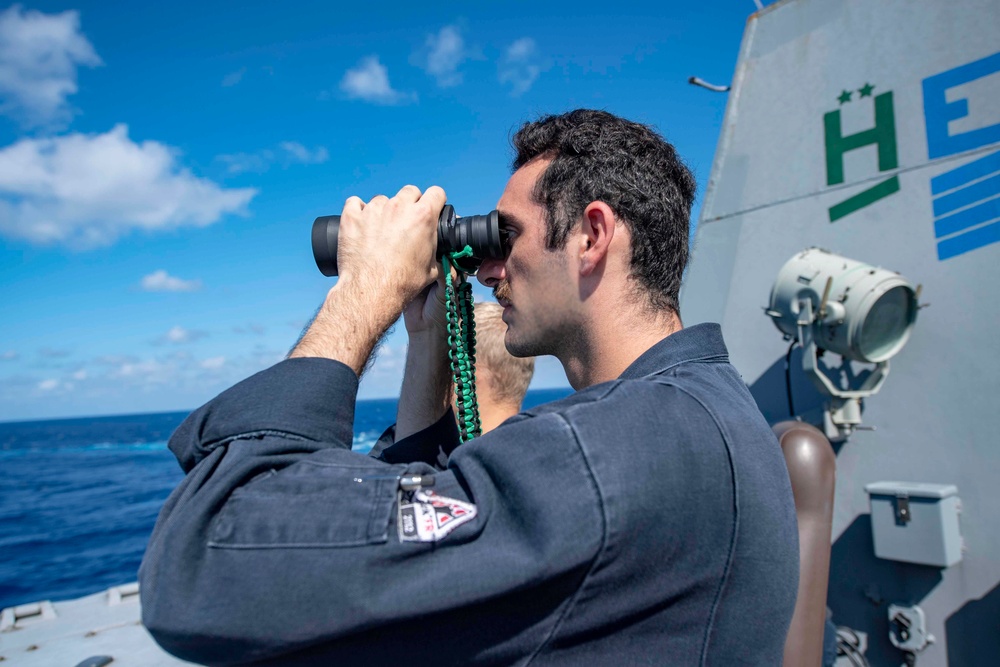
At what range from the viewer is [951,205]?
10.2ft

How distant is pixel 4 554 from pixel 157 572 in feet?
34.9

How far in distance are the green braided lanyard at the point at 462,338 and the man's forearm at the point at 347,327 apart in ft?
0.87

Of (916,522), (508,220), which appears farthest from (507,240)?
(916,522)

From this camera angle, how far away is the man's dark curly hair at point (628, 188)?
139 centimetres

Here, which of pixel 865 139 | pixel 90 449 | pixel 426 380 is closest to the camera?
pixel 426 380

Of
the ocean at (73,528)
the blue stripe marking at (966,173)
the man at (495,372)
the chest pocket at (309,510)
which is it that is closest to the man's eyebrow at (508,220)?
the chest pocket at (309,510)

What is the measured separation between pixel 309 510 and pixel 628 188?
93cm

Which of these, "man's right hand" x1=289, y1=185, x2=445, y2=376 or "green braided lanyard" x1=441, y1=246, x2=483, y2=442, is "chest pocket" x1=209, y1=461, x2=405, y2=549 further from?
"green braided lanyard" x1=441, y1=246, x2=483, y2=442

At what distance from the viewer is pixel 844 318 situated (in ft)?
9.69

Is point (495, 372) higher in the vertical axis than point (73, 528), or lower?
higher

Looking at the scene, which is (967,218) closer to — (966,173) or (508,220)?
(966,173)

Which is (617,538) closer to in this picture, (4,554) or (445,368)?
(445,368)

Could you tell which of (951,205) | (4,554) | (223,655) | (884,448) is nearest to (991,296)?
(951,205)

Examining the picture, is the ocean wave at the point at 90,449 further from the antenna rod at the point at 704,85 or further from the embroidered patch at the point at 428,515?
the embroidered patch at the point at 428,515
